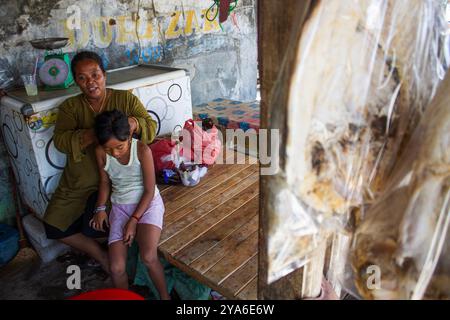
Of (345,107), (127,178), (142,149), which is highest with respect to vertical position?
(345,107)

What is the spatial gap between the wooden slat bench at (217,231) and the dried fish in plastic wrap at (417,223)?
1.29m

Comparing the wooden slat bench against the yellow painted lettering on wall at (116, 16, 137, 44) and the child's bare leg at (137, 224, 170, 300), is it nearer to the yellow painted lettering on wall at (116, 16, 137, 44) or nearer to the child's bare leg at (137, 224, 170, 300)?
the child's bare leg at (137, 224, 170, 300)

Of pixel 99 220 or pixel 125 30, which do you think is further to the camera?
pixel 125 30

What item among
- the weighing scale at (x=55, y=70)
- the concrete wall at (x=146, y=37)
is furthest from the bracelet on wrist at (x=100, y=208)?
the concrete wall at (x=146, y=37)

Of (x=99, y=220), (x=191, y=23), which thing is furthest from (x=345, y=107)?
(x=191, y=23)

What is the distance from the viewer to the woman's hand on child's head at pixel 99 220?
234cm

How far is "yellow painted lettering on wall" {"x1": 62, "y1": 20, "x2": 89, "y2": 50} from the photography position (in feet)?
10.9

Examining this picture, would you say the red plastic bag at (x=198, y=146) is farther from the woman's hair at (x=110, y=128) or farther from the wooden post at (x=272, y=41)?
the wooden post at (x=272, y=41)

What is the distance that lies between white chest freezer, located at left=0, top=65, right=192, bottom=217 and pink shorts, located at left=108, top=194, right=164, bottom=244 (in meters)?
0.70

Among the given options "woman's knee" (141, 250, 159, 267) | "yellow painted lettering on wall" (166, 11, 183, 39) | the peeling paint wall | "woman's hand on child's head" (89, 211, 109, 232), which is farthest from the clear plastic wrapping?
"yellow painted lettering on wall" (166, 11, 183, 39)

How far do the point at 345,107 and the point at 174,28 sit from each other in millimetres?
4089

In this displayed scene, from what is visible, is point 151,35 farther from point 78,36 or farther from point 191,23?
point 78,36

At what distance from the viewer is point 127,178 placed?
2311 mm

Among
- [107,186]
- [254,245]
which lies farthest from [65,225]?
[254,245]
